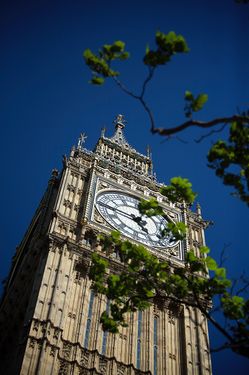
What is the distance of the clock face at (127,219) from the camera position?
34.7 metres

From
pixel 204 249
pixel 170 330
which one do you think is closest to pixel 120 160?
pixel 170 330

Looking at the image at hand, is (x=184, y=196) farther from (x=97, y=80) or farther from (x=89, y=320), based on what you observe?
(x=89, y=320)

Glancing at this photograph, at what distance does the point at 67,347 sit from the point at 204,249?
38.7ft

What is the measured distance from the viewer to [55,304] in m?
26.2

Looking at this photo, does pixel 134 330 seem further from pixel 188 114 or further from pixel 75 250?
pixel 188 114

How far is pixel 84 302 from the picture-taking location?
28344 mm

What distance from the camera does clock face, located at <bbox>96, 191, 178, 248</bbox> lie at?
34.7 meters

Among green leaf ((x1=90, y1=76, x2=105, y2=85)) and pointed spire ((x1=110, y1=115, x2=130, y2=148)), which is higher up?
pointed spire ((x1=110, y1=115, x2=130, y2=148))

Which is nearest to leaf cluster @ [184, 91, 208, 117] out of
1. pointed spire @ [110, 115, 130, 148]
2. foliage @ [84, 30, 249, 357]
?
foliage @ [84, 30, 249, 357]

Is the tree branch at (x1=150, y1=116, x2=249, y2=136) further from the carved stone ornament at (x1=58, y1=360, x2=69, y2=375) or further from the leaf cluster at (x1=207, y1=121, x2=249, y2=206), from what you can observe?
the carved stone ornament at (x1=58, y1=360, x2=69, y2=375)

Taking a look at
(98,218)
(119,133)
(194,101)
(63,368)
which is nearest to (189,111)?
(194,101)

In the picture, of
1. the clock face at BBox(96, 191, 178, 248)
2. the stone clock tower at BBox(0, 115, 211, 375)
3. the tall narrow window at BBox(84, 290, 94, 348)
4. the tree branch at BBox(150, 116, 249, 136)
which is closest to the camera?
the tree branch at BBox(150, 116, 249, 136)

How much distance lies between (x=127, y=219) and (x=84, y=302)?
9.06m

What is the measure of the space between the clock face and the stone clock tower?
94 millimetres
